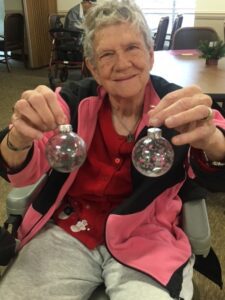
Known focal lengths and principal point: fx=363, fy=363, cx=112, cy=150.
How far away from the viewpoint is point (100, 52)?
3.47ft

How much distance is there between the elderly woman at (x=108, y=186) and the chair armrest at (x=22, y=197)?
0.02m

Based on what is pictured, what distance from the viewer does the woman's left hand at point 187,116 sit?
30.0 inches

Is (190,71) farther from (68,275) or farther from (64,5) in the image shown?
(64,5)

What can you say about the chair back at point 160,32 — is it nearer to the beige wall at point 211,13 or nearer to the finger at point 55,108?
the beige wall at point 211,13

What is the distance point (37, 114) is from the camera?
817 millimetres

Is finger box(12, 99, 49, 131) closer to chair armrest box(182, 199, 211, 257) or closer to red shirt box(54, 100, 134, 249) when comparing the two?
red shirt box(54, 100, 134, 249)

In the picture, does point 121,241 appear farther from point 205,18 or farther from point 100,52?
point 205,18

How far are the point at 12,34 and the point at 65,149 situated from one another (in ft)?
19.2

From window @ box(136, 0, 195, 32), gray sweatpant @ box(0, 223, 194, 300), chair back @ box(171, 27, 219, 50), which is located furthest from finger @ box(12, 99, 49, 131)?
window @ box(136, 0, 195, 32)

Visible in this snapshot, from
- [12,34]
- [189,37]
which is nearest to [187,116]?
[189,37]

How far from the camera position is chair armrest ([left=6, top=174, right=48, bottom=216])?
1137 mm

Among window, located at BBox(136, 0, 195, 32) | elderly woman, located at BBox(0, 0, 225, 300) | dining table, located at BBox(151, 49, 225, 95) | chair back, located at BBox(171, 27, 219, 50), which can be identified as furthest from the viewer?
window, located at BBox(136, 0, 195, 32)

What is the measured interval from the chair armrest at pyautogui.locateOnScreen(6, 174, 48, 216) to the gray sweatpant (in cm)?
10

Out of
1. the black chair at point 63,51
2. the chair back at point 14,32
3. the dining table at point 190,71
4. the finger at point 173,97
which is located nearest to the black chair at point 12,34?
the chair back at point 14,32
